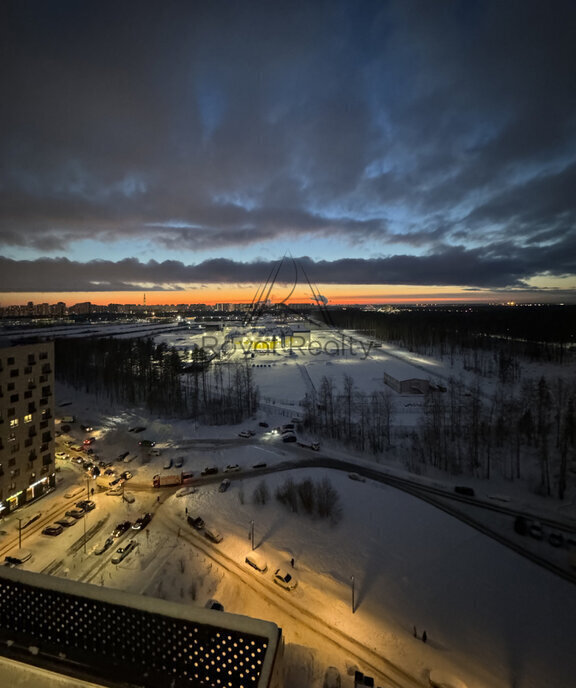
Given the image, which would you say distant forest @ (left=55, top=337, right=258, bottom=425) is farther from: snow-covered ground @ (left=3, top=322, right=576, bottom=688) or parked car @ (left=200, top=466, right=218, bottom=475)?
snow-covered ground @ (left=3, top=322, right=576, bottom=688)

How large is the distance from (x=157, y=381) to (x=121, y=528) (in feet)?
62.5

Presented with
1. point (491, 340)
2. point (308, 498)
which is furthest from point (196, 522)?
point (491, 340)

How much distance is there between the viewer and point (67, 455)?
60.2ft

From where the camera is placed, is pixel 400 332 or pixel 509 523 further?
pixel 400 332

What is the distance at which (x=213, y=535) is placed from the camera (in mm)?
11414

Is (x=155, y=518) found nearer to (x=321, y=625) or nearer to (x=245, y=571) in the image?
(x=245, y=571)

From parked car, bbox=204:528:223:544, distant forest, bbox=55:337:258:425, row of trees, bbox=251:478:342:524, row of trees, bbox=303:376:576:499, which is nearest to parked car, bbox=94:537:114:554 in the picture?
parked car, bbox=204:528:223:544

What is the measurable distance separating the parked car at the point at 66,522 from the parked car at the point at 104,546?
210cm

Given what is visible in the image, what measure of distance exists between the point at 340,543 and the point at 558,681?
6.07 m

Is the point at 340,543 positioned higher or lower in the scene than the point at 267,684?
lower

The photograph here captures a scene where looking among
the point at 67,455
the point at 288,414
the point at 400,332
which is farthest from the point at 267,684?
the point at 400,332

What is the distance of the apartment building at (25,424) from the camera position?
1309 centimetres

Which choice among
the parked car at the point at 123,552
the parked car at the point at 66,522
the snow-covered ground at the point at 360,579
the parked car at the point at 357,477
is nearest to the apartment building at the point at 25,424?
the snow-covered ground at the point at 360,579

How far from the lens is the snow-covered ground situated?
304 inches
